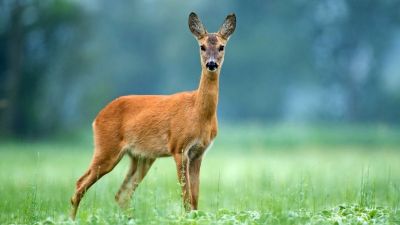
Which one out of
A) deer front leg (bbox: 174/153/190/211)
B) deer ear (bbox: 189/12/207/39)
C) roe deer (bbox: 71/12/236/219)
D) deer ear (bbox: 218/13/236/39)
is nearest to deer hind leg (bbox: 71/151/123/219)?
roe deer (bbox: 71/12/236/219)

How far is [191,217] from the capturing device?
8.28 metres

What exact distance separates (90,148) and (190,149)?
18.9 metres

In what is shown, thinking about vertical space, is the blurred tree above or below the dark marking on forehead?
above

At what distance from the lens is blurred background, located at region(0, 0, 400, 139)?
32406mm

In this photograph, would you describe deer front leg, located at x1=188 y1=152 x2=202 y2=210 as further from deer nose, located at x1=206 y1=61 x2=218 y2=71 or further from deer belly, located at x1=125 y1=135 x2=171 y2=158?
deer nose, located at x1=206 y1=61 x2=218 y2=71

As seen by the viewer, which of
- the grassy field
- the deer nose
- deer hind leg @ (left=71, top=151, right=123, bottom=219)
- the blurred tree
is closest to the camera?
the grassy field

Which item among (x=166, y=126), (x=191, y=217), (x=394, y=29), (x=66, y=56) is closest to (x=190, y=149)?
(x=166, y=126)

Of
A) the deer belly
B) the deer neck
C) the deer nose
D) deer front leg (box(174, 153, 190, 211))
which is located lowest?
→ deer front leg (box(174, 153, 190, 211))

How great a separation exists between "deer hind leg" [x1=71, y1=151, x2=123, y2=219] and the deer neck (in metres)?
1.24

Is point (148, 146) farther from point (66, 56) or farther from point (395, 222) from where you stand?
point (66, 56)

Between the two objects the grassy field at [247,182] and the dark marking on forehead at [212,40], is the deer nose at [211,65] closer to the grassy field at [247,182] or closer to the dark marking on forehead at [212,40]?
the dark marking on forehead at [212,40]

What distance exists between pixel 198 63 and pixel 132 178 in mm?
42354

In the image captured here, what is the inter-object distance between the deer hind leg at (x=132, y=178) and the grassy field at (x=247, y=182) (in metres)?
0.14

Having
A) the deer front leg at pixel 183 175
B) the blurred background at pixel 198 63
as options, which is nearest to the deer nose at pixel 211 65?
the deer front leg at pixel 183 175
